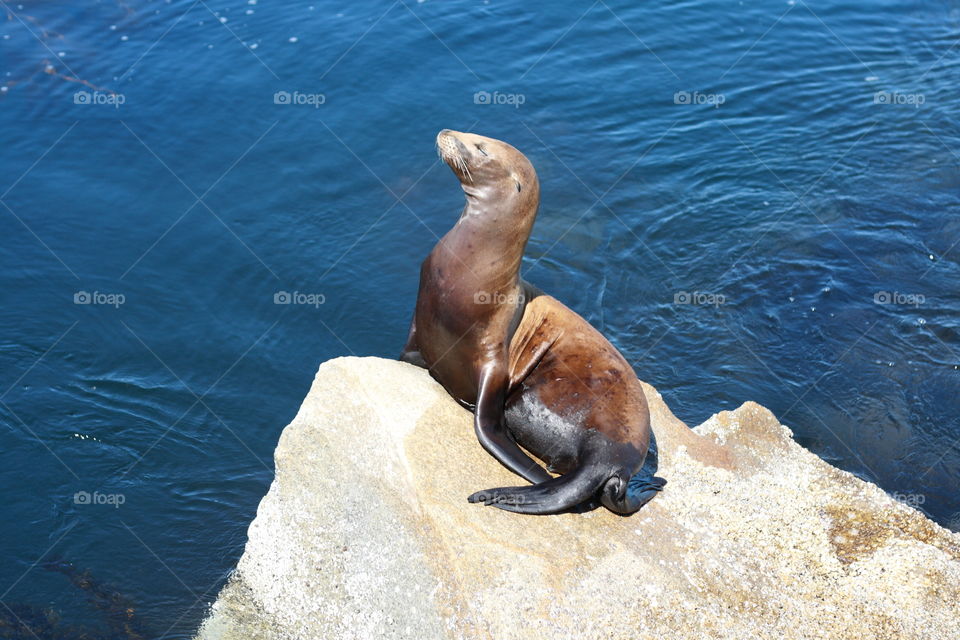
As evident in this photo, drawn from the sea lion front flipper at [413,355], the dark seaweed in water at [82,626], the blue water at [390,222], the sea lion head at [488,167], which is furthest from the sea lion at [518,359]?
the dark seaweed in water at [82,626]

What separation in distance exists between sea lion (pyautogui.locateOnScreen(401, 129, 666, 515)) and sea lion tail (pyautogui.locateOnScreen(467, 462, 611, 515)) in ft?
0.04

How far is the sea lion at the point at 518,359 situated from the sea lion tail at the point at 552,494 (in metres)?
0.01

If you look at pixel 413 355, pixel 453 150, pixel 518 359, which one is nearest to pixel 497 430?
pixel 518 359

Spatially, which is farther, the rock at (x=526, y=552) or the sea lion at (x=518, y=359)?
the sea lion at (x=518, y=359)

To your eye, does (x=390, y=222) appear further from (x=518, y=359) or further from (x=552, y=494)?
(x=552, y=494)

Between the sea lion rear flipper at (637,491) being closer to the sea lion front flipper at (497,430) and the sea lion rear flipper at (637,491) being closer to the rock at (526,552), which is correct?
the rock at (526,552)

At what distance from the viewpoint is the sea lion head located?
6.45m

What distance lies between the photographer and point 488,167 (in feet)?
21.4

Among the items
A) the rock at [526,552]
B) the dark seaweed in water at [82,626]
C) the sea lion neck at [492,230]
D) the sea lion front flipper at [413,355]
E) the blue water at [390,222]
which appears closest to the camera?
the rock at [526,552]

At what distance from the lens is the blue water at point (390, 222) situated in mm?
8859

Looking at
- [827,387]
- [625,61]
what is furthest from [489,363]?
[625,61]

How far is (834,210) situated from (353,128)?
6.77 meters

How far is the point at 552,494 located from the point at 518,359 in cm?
121

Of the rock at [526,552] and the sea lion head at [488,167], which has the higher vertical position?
the sea lion head at [488,167]
